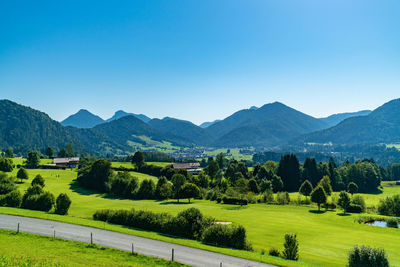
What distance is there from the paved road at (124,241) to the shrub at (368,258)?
26.8ft

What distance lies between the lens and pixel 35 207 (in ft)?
175

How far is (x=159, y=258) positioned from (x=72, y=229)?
58.0 feet

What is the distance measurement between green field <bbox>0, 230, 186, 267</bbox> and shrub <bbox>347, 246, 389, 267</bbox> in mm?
16099

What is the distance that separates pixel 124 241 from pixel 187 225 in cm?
898

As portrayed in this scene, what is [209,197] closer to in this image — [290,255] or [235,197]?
[235,197]

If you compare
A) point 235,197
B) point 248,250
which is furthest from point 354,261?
point 235,197

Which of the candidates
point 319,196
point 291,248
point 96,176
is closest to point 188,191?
point 319,196

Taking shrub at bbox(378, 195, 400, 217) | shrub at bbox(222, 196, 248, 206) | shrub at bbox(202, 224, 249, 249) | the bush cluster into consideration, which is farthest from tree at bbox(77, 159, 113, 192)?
shrub at bbox(378, 195, 400, 217)

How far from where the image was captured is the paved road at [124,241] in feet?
90.4

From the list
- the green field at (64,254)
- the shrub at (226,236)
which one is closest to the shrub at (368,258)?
the shrub at (226,236)

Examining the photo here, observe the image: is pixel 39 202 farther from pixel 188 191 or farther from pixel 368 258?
pixel 368 258

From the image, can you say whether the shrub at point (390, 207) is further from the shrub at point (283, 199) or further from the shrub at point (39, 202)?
the shrub at point (39, 202)

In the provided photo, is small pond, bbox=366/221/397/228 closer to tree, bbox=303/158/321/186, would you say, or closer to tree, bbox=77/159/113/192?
tree, bbox=303/158/321/186

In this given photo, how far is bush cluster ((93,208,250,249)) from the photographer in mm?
34250
